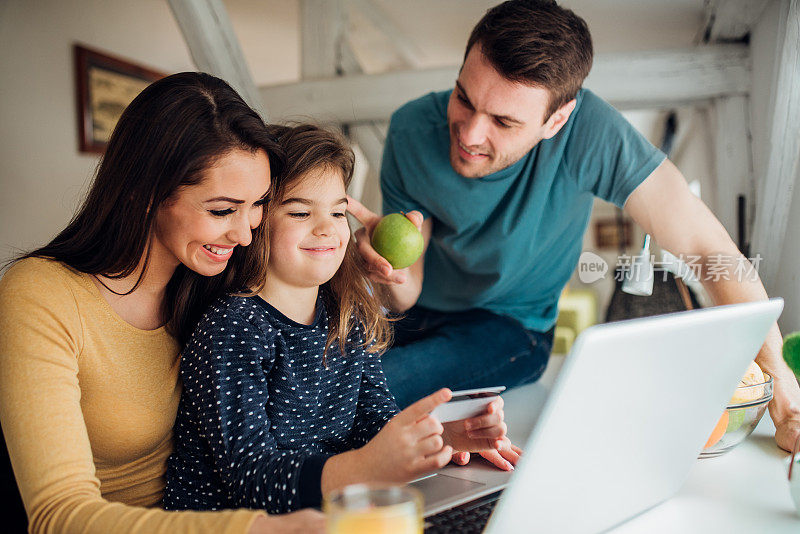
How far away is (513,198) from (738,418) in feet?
2.83

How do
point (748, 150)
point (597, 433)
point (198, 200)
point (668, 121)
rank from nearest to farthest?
point (597, 433)
point (198, 200)
point (748, 150)
point (668, 121)

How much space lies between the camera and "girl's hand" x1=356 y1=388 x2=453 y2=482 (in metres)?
0.81

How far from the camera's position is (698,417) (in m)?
0.87

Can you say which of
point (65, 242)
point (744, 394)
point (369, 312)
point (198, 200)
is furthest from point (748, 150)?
point (65, 242)

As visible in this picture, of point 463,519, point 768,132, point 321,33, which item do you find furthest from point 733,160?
point 463,519

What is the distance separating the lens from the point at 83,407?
102 cm

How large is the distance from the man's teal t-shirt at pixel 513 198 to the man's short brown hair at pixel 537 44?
0.18m

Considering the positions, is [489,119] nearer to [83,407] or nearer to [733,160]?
[83,407]

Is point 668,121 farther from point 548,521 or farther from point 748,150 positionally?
point 548,521

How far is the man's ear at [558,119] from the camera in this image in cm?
Answer: 169

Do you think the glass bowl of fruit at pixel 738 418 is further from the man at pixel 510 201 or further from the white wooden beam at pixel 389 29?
the white wooden beam at pixel 389 29

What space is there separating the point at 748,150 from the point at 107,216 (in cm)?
242

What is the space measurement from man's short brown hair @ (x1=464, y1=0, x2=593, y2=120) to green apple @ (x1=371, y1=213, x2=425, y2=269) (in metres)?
0.45

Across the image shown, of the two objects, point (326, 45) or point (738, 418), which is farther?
point (326, 45)
